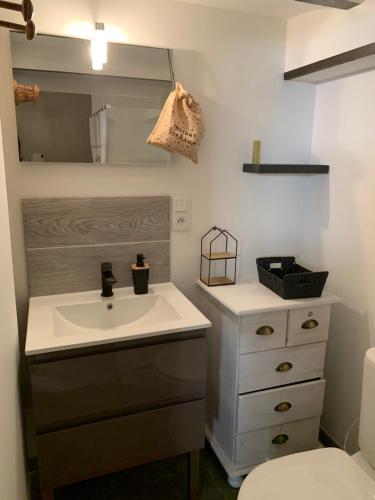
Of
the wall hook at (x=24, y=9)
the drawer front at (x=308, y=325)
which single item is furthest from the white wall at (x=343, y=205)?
the wall hook at (x=24, y=9)

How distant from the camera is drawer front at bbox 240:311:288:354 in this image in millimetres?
1614

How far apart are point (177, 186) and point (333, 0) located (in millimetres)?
954

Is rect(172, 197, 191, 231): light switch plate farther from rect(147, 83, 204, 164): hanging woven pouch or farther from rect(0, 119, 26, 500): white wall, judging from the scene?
rect(0, 119, 26, 500): white wall

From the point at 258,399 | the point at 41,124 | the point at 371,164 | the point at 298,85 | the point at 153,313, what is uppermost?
the point at 298,85

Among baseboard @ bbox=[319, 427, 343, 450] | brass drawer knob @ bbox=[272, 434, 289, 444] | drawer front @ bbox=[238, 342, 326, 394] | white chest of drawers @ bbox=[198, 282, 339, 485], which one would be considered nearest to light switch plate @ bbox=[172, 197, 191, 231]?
white chest of drawers @ bbox=[198, 282, 339, 485]

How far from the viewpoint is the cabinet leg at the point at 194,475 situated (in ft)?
5.35

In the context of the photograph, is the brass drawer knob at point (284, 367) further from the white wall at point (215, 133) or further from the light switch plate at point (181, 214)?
the light switch plate at point (181, 214)

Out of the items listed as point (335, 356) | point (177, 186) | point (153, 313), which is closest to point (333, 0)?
point (177, 186)

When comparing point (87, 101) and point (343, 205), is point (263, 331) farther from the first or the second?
point (87, 101)

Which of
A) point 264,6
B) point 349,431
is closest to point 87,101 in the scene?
point 264,6

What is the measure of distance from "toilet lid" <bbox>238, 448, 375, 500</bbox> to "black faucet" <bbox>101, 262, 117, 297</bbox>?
35.2 inches

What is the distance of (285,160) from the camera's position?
202 centimetres

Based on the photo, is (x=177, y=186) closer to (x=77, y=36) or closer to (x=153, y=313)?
(x=153, y=313)

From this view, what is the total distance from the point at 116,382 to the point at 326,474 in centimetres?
78
